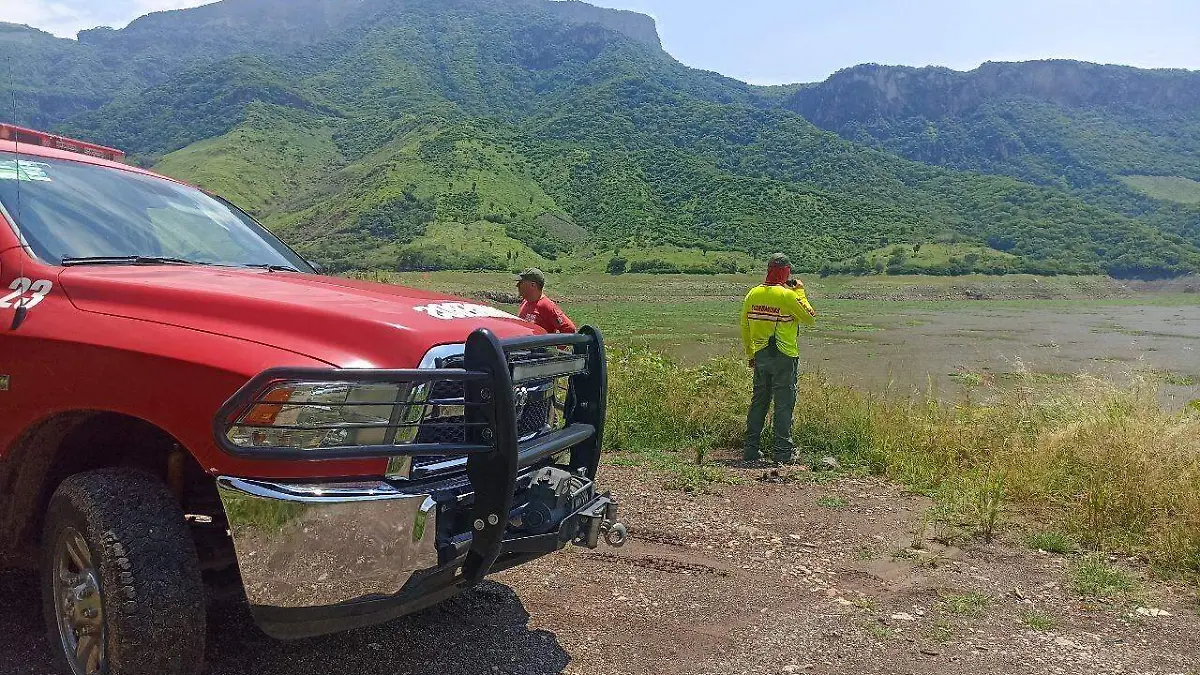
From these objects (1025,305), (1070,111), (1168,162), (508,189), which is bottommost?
(1025,305)

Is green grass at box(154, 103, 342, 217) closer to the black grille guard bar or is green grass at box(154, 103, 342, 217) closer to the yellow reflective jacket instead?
the yellow reflective jacket

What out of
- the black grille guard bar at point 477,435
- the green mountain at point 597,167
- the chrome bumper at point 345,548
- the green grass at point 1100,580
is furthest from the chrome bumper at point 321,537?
the green mountain at point 597,167

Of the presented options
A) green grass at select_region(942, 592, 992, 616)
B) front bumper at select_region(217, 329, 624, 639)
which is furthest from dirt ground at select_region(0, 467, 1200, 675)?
front bumper at select_region(217, 329, 624, 639)

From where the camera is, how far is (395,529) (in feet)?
7.91

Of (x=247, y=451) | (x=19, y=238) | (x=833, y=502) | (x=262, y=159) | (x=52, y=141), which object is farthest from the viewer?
(x=262, y=159)

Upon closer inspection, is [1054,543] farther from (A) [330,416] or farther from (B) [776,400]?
(A) [330,416]

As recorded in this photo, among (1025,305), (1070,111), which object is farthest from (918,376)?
(1070,111)

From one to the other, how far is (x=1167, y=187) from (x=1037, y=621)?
157286 millimetres

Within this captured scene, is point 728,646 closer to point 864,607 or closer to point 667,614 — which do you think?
point 667,614

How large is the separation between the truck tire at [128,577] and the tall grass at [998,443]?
14.8ft

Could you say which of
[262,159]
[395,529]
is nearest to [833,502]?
[395,529]

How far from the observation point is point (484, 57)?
17600 cm

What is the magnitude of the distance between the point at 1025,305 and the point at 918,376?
155ft

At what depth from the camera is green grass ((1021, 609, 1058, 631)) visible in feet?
12.4
